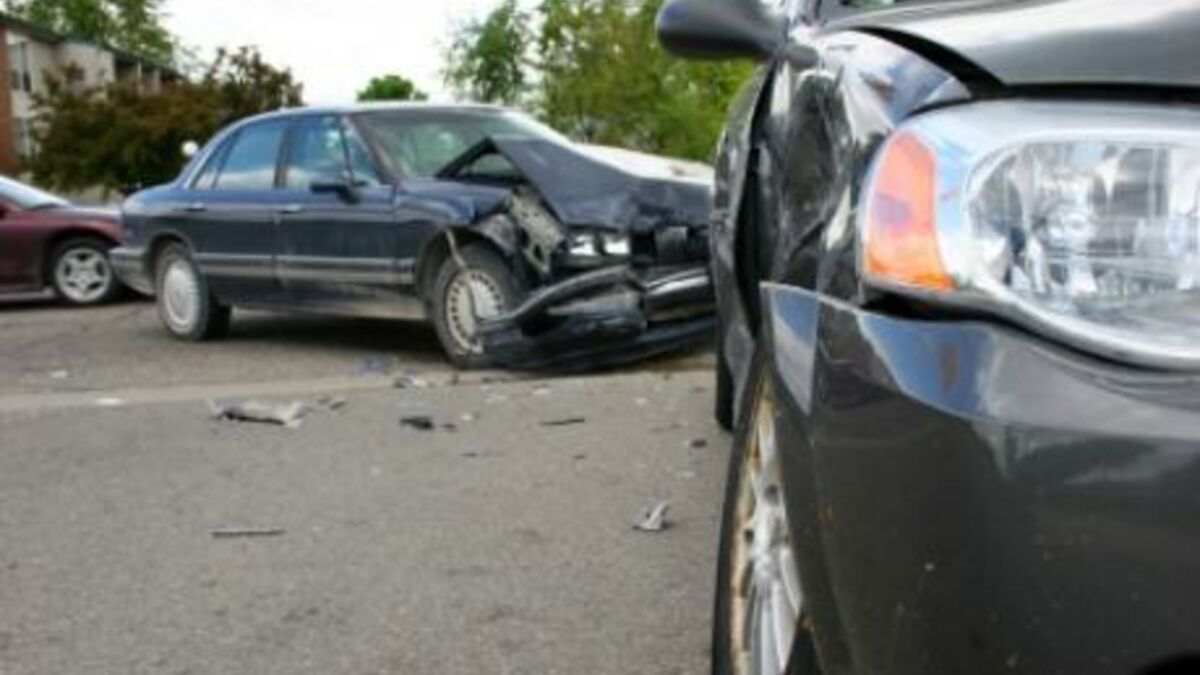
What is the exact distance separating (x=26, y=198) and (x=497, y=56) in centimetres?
2701

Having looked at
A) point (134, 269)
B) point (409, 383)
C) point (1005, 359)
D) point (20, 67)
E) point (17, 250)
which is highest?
point (20, 67)

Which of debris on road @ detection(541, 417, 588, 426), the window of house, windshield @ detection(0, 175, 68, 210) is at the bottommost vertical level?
debris on road @ detection(541, 417, 588, 426)

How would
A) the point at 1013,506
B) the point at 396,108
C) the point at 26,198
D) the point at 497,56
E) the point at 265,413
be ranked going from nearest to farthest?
1. the point at 1013,506
2. the point at 265,413
3. the point at 396,108
4. the point at 26,198
5. the point at 497,56

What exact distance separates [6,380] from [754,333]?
24.2 feet

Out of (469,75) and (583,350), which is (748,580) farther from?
(469,75)

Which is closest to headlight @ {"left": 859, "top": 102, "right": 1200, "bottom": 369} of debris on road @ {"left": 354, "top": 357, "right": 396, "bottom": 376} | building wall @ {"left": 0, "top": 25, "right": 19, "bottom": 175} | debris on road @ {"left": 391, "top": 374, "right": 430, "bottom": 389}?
debris on road @ {"left": 391, "top": 374, "right": 430, "bottom": 389}

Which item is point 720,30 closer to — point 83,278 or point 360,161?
point 360,161

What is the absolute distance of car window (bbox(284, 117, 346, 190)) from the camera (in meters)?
10.0

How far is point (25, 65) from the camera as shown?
68562 millimetres

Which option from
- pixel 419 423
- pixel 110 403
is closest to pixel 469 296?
pixel 110 403

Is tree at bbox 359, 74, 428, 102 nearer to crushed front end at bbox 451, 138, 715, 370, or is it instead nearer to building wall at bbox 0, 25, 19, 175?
building wall at bbox 0, 25, 19, 175

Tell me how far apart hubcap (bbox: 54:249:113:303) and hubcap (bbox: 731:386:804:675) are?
529 inches

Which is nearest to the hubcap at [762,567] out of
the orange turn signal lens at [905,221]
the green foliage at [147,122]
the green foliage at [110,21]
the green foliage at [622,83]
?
the orange turn signal lens at [905,221]

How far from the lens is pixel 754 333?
361cm
